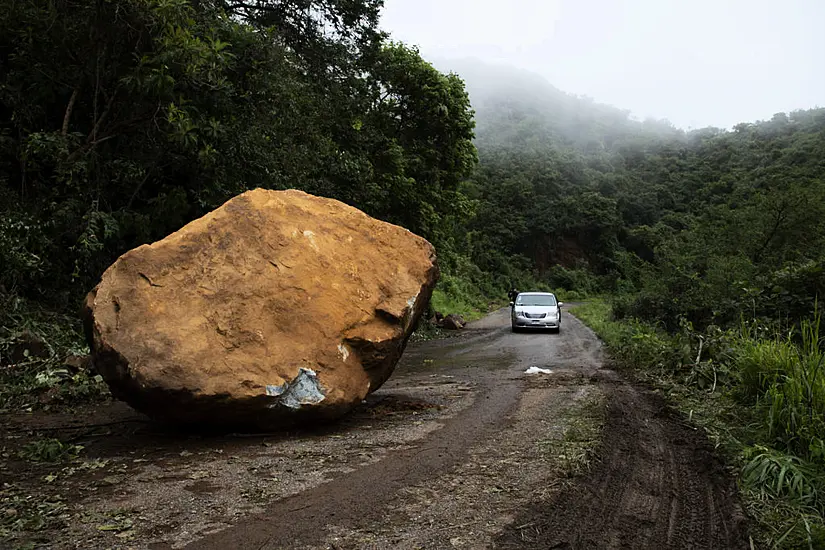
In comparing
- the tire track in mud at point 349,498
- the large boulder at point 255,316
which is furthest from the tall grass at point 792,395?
the large boulder at point 255,316

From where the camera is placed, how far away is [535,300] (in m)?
20.1

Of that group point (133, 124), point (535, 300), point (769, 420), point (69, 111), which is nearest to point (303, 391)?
point (769, 420)

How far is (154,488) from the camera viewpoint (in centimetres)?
416

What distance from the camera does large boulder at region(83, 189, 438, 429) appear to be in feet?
16.8

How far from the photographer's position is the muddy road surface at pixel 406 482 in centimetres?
332

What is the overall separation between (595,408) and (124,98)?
8.71m

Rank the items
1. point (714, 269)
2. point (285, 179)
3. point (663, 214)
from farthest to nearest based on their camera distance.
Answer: point (663, 214)
point (714, 269)
point (285, 179)

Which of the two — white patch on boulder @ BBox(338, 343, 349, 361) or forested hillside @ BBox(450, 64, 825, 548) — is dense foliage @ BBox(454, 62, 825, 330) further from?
white patch on boulder @ BBox(338, 343, 349, 361)

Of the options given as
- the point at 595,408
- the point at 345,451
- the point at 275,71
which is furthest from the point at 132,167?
the point at 595,408

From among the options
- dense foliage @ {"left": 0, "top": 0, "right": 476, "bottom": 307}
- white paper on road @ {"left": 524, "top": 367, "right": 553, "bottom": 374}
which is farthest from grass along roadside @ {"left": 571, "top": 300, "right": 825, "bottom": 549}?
dense foliage @ {"left": 0, "top": 0, "right": 476, "bottom": 307}

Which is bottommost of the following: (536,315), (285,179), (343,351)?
(536,315)

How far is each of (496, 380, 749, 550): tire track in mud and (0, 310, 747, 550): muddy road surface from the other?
0.04 feet

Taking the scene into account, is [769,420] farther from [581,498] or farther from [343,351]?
[343,351]

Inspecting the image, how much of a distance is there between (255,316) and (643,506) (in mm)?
3641
